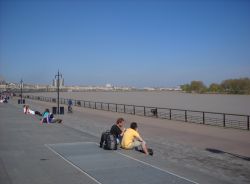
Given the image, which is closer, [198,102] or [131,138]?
[131,138]

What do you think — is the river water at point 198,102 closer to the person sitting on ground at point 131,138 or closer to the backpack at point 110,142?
the person sitting on ground at point 131,138

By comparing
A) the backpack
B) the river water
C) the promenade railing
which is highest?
the backpack

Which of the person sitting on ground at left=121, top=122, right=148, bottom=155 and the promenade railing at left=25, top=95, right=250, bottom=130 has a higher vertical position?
the person sitting on ground at left=121, top=122, right=148, bottom=155

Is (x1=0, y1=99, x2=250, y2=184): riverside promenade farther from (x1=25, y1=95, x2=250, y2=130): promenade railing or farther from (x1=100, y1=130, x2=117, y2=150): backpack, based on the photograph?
(x1=25, y1=95, x2=250, y2=130): promenade railing

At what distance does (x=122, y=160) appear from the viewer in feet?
34.3

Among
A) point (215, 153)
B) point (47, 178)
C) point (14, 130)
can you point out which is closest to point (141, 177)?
point (47, 178)

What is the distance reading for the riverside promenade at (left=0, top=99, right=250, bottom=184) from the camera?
8477 millimetres

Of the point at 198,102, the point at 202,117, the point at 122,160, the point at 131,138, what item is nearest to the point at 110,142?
the point at 131,138

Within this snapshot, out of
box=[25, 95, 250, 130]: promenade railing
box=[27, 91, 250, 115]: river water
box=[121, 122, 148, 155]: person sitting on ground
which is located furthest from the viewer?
box=[27, 91, 250, 115]: river water

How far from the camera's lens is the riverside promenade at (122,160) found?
8477 mm

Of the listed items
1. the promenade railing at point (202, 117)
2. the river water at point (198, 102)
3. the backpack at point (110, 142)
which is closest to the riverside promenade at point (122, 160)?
the backpack at point (110, 142)

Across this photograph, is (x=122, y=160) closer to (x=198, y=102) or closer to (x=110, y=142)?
(x=110, y=142)

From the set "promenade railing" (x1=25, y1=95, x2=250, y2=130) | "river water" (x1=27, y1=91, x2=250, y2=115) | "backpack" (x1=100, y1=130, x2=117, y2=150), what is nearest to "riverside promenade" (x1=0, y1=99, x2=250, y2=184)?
"backpack" (x1=100, y1=130, x2=117, y2=150)

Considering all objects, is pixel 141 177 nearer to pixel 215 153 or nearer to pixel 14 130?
pixel 215 153
